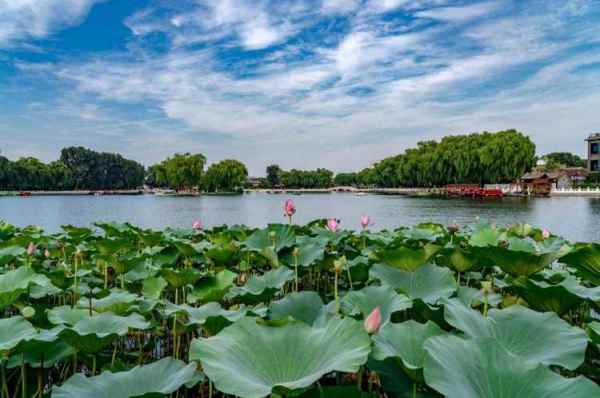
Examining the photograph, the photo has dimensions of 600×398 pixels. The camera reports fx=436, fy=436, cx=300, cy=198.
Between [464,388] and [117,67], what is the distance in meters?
24.0

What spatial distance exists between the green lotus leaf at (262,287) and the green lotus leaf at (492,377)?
1.22m

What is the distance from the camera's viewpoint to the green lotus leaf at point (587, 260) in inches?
88.7

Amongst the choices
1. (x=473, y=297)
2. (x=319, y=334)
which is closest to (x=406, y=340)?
(x=319, y=334)

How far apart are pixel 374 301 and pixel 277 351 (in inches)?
28.1

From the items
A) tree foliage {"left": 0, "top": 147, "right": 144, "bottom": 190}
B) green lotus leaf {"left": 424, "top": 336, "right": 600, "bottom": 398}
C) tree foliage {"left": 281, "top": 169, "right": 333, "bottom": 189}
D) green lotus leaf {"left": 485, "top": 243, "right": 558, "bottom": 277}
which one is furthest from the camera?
tree foliage {"left": 281, "top": 169, "right": 333, "bottom": 189}

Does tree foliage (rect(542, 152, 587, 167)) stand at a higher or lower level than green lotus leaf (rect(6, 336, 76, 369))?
higher

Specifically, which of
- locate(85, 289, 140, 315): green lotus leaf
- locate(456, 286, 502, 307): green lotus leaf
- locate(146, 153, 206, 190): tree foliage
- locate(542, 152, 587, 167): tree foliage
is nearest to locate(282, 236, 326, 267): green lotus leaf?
locate(456, 286, 502, 307): green lotus leaf

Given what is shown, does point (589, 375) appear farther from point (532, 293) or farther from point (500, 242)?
point (500, 242)

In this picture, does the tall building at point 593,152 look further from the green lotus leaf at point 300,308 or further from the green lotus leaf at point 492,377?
the green lotus leaf at point 492,377

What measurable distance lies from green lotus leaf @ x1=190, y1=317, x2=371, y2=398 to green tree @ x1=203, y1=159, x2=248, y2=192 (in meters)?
68.4

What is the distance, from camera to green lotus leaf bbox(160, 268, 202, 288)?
2.49 meters

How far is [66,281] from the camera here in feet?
8.35

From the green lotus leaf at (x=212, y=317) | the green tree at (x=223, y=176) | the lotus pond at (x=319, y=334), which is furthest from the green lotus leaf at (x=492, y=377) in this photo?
the green tree at (x=223, y=176)

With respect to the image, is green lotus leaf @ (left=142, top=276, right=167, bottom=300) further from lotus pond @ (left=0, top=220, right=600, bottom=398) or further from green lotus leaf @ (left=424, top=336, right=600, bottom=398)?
green lotus leaf @ (left=424, top=336, right=600, bottom=398)
